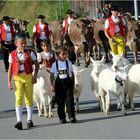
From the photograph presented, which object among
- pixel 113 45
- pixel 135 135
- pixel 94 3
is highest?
pixel 94 3

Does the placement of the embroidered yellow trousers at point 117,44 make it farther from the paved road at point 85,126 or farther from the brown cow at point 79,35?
the brown cow at point 79,35

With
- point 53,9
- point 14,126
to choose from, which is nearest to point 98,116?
point 14,126

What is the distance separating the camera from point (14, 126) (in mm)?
11797

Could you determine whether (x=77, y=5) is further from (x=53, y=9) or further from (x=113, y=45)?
(x=113, y=45)

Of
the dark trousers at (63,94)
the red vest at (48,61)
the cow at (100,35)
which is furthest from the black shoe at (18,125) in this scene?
the cow at (100,35)

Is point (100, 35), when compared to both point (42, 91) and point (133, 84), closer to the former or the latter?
point (133, 84)

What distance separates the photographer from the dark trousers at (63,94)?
462 inches

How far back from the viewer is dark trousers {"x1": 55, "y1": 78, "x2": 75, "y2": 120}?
11.7 m

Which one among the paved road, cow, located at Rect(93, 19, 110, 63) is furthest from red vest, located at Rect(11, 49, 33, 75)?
cow, located at Rect(93, 19, 110, 63)

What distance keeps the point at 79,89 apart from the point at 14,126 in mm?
1894

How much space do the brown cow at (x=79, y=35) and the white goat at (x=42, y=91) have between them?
8.86 meters

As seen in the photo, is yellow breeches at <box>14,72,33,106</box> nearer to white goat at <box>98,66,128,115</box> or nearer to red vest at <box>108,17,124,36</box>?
white goat at <box>98,66,128,115</box>

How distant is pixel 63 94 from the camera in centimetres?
1183


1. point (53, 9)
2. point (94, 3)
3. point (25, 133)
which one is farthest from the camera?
point (53, 9)
